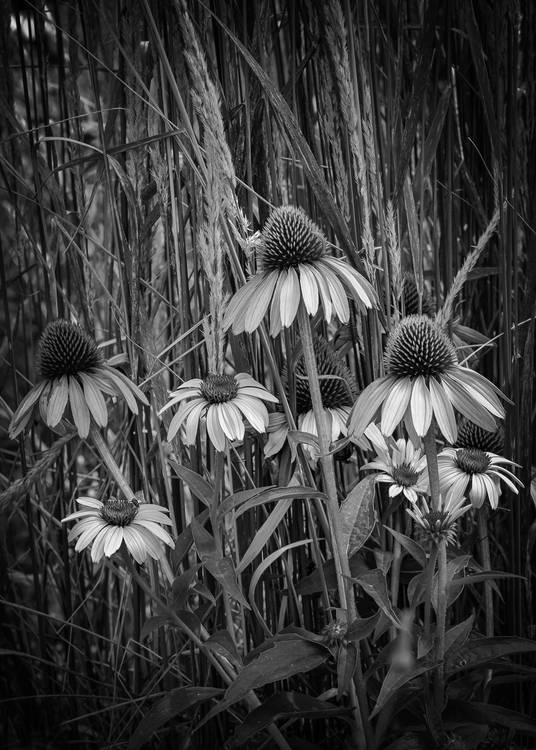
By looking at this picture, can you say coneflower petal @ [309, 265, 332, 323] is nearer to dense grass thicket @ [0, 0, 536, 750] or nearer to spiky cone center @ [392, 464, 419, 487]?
dense grass thicket @ [0, 0, 536, 750]

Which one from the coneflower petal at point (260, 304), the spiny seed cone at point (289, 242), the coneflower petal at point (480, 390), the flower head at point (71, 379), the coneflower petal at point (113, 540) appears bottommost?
the coneflower petal at point (113, 540)

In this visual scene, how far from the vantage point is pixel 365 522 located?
0.89 meters

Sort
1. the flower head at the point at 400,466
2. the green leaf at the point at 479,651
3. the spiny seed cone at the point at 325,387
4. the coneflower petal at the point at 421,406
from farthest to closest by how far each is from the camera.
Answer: the spiny seed cone at the point at 325,387 < the flower head at the point at 400,466 < the green leaf at the point at 479,651 < the coneflower petal at the point at 421,406

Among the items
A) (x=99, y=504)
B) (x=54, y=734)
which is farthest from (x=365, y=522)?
(x=54, y=734)

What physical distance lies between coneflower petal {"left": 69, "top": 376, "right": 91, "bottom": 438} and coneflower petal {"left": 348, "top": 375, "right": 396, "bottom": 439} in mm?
318

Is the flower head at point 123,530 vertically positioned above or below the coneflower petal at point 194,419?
below

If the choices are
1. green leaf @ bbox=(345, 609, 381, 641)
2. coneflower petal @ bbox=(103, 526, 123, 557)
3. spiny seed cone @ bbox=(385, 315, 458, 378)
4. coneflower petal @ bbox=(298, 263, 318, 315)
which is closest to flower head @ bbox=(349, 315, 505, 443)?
spiny seed cone @ bbox=(385, 315, 458, 378)

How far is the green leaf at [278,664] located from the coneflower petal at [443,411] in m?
0.29

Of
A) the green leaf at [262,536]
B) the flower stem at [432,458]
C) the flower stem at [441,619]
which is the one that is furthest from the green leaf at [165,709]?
the flower stem at [432,458]

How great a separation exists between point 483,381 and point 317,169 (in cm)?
33

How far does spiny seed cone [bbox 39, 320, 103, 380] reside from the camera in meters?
0.92

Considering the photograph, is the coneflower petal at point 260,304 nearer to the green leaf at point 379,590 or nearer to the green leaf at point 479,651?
the green leaf at point 379,590

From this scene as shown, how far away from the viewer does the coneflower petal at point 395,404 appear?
0.75 metres

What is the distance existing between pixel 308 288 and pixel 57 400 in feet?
1.13
